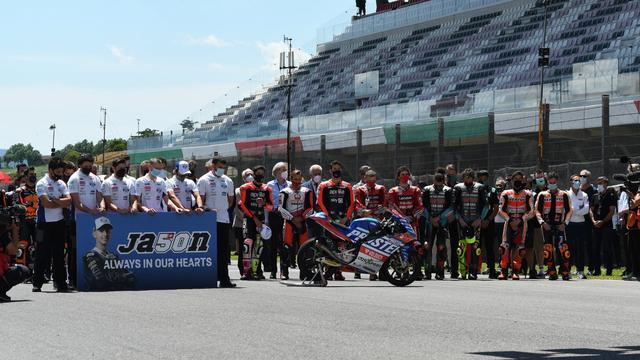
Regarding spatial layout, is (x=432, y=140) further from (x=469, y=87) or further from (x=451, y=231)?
(x=469, y=87)

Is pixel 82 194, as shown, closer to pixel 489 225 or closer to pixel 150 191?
pixel 150 191

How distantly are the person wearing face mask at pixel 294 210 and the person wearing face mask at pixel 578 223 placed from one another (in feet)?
15.3

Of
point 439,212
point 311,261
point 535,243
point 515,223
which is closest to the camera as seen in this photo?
point 311,261

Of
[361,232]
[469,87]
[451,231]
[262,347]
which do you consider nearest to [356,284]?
[361,232]

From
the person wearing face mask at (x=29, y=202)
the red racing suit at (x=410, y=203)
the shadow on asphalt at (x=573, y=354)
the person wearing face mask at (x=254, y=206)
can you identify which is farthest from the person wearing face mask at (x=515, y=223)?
the shadow on asphalt at (x=573, y=354)

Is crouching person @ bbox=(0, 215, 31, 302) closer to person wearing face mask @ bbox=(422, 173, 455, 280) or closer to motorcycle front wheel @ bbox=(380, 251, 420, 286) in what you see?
motorcycle front wheel @ bbox=(380, 251, 420, 286)

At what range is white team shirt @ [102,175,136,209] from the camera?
15.5 m

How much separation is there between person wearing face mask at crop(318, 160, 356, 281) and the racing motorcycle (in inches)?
33.9

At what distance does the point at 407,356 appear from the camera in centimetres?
773

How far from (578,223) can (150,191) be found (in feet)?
25.7

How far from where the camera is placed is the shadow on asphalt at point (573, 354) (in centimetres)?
768

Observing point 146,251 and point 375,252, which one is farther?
point 375,252

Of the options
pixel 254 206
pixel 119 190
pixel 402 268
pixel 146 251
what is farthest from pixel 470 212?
pixel 119 190

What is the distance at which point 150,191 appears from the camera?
16.3 metres
